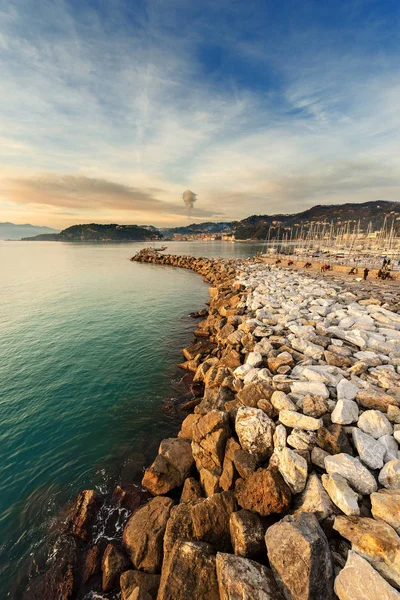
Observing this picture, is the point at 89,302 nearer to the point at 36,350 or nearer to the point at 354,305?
the point at 36,350

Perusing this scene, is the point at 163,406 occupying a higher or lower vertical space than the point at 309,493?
lower

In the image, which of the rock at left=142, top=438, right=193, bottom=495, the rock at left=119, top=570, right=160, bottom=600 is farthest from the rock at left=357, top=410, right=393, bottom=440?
the rock at left=119, top=570, right=160, bottom=600

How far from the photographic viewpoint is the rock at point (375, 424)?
18.0ft

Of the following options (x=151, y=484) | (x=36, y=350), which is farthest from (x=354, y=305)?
(x=36, y=350)

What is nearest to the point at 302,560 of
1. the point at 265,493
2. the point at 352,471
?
the point at 265,493

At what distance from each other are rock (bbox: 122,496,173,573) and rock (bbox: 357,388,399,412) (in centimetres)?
569

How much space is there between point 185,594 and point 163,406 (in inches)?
283

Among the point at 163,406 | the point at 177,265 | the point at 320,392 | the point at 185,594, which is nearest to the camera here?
the point at 185,594

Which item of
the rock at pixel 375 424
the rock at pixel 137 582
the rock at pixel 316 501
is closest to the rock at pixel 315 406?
the rock at pixel 375 424

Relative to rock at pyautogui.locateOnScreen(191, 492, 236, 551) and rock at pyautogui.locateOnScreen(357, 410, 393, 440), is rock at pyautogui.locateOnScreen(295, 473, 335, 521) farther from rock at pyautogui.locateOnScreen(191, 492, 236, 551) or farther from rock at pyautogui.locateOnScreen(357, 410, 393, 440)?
rock at pyautogui.locateOnScreen(357, 410, 393, 440)

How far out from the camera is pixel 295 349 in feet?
32.7

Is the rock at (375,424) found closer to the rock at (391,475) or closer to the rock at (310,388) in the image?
the rock at (391,475)

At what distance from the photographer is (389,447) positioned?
5.09 metres

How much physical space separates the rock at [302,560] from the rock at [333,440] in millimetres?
1583
